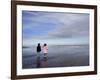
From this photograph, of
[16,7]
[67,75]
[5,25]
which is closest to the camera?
[5,25]

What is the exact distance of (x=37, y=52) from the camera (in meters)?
1.84

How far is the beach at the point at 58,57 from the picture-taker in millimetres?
1812

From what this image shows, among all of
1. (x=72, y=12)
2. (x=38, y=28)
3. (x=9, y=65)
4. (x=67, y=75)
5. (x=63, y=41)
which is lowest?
(x=67, y=75)

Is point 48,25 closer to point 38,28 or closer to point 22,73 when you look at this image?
point 38,28

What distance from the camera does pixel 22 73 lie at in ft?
5.85

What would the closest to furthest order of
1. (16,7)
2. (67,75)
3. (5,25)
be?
(5,25), (16,7), (67,75)

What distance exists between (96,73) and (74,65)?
253 mm

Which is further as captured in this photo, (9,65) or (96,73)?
(96,73)

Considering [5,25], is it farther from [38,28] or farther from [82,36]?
[82,36]

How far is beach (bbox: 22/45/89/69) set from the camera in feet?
5.95

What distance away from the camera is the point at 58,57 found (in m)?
1.89

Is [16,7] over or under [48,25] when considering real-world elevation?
over

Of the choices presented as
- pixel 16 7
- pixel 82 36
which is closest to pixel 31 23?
pixel 16 7

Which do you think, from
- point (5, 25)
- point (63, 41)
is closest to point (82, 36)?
point (63, 41)
